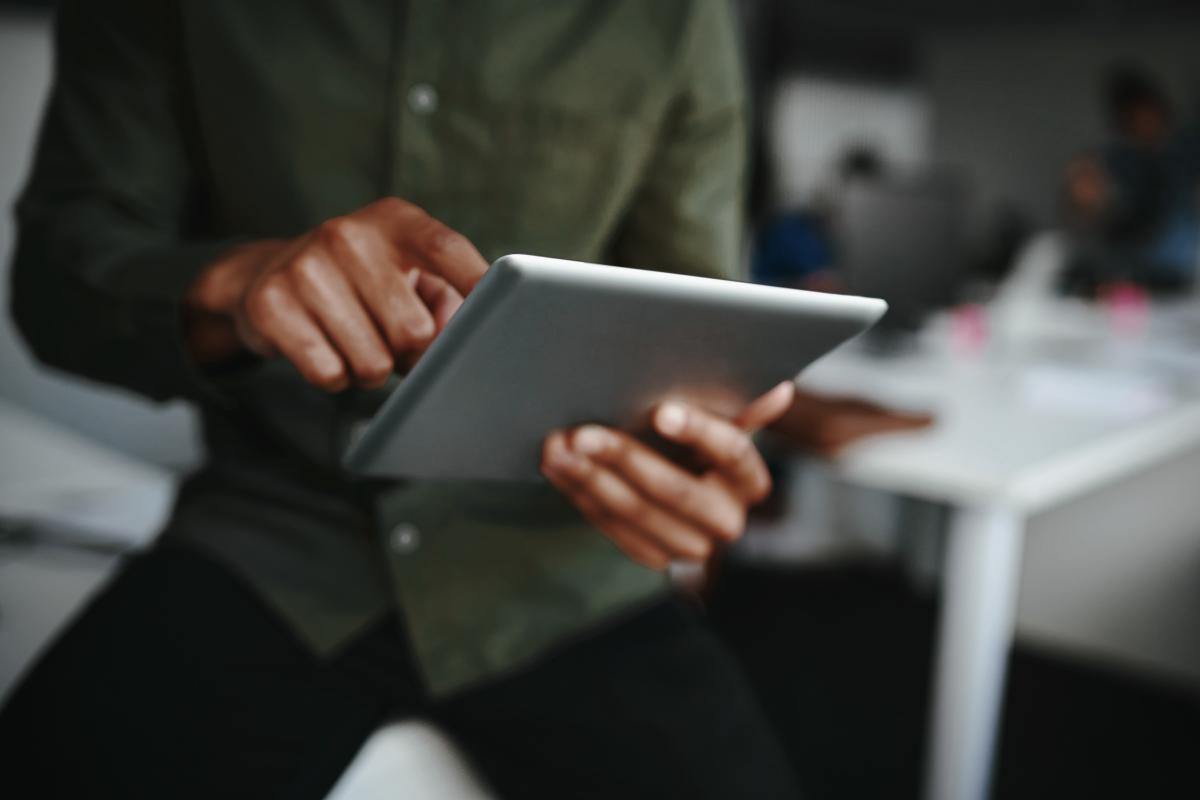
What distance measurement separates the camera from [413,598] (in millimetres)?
607

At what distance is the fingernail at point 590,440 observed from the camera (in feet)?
1.48

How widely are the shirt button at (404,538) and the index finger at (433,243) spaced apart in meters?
0.28

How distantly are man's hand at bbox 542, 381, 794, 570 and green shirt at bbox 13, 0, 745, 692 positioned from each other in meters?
0.12

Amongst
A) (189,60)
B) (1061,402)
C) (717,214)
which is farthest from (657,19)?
(1061,402)

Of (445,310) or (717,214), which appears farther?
(717,214)

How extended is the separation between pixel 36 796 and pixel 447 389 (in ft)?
Answer: 1.23

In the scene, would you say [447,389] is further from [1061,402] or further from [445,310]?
[1061,402]

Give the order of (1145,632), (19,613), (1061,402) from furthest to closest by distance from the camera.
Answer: (1145,632) → (1061,402) → (19,613)

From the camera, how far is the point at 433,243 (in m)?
0.37

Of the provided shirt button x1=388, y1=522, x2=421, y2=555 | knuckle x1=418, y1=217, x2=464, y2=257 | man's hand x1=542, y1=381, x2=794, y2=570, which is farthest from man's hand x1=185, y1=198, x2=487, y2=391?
shirt button x1=388, y1=522, x2=421, y2=555

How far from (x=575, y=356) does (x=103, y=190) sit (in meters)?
0.38

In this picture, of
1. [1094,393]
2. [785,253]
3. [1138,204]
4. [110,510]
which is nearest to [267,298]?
[110,510]

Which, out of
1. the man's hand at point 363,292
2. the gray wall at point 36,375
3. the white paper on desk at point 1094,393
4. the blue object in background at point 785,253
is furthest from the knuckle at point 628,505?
the blue object in background at point 785,253

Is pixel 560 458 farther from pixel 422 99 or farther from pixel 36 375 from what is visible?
pixel 36 375
